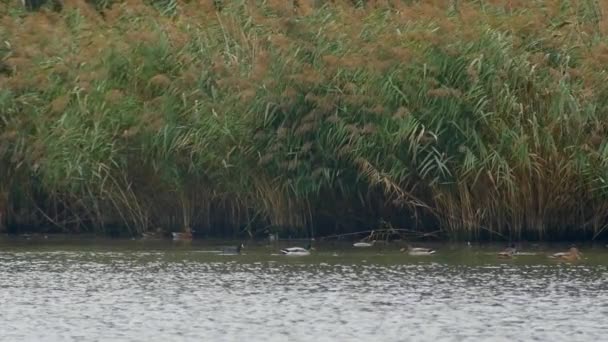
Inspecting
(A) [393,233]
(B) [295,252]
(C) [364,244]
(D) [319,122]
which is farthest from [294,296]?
(D) [319,122]

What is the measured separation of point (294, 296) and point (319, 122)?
5.16 m

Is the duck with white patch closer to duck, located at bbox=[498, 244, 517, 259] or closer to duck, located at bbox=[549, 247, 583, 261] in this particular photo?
duck, located at bbox=[498, 244, 517, 259]

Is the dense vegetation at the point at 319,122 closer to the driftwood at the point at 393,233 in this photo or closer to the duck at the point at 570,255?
the driftwood at the point at 393,233

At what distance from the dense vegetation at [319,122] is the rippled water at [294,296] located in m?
1.08

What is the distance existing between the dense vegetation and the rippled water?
1.08 m

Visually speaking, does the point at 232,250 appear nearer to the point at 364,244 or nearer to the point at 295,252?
the point at 295,252

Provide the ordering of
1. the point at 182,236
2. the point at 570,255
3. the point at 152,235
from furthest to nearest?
the point at 152,235, the point at 182,236, the point at 570,255

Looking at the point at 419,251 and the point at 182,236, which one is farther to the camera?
the point at 182,236

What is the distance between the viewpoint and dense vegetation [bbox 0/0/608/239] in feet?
67.0

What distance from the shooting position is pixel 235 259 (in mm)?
19516

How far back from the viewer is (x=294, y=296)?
1641 centimetres

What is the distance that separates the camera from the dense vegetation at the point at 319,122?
20422mm

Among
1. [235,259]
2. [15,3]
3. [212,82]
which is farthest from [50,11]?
[235,259]

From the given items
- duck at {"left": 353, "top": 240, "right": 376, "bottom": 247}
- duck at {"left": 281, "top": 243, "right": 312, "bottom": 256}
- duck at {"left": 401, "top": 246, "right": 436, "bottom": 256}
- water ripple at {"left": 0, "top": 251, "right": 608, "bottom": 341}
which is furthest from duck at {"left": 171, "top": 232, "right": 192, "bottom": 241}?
duck at {"left": 401, "top": 246, "right": 436, "bottom": 256}
